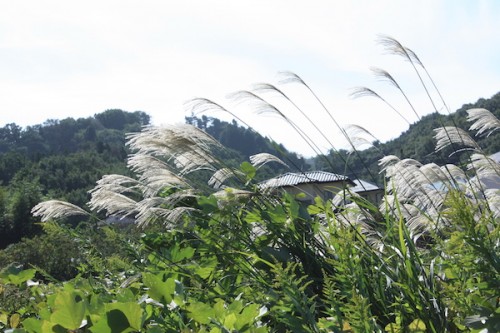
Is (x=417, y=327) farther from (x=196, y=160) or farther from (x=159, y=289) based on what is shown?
(x=196, y=160)

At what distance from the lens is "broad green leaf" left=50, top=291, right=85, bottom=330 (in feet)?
3.52

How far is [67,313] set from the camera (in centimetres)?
107

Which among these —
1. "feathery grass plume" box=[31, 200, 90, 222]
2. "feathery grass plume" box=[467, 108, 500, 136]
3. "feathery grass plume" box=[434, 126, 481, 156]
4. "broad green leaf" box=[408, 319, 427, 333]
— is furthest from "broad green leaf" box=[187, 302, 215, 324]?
"feathery grass plume" box=[467, 108, 500, 136]

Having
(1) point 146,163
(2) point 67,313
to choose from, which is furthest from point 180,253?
(2) point 67,313

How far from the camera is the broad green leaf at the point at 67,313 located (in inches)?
42.2

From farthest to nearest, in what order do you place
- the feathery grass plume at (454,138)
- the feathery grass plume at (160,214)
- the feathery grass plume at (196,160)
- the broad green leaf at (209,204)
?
the feathery grass plume at (454,138) < the feathery grass plume at (196,160) < the feathery grass plume at (160,214) < the broad green leaf at (209,204)

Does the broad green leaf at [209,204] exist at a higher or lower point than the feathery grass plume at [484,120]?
lower

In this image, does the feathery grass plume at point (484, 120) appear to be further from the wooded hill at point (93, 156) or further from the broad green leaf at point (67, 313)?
the broad green leaf at point (67, 313)

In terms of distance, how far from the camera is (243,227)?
170 centimetres

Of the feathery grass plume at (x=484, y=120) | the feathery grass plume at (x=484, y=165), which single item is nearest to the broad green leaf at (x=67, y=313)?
the feathery grass plume at (x=484, y=165)

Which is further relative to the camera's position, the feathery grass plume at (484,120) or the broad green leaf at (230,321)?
the feathery grass plume at (484,120)

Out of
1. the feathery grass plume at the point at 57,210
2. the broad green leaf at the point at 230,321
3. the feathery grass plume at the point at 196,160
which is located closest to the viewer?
the broad green leaf at the point at 230,321

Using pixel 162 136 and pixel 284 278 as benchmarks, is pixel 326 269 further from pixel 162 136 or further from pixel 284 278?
pixel 162 136

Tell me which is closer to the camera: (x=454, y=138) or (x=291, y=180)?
(x=291, y=180)
